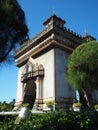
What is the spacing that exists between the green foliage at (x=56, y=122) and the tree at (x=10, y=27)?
7.53m

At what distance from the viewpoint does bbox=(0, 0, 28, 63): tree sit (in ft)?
43.7

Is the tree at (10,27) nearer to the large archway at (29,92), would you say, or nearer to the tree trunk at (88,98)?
the tree trunk at (88,98)

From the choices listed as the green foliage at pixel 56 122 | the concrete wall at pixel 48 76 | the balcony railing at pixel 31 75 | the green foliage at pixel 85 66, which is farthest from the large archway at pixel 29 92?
the green foliage at pixel 56 122

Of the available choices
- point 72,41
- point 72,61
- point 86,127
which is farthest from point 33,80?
point 86,127

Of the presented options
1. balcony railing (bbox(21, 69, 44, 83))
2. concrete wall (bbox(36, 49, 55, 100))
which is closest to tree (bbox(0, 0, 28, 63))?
concrete wall (bbox(36, 49, 55, 100))

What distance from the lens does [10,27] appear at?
14.1 meters

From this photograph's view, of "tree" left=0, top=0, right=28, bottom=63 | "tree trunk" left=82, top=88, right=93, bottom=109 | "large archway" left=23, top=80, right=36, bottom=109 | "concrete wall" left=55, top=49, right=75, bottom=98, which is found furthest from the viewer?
"large archway" left=23, top=80, right=36, bottom=109

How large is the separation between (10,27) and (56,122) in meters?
9.27

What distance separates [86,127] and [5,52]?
9.12m

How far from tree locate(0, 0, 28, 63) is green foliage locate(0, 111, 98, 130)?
753cm

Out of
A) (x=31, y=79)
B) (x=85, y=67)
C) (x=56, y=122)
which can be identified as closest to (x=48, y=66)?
(x=31, y=79)

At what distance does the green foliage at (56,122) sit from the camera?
19.0ft

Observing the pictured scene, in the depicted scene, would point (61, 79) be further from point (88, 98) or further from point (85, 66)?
point (88, 98)

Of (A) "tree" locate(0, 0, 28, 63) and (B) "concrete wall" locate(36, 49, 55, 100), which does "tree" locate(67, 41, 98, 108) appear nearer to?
(A) "tree" locate(0, 0, 28, 63)
